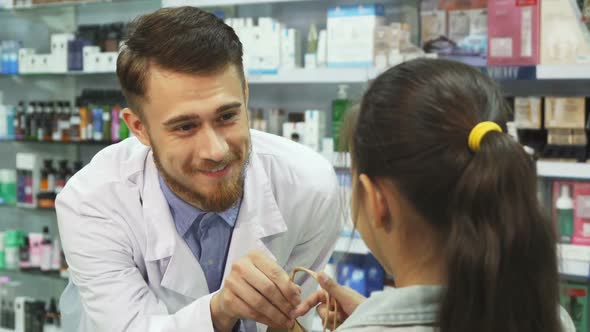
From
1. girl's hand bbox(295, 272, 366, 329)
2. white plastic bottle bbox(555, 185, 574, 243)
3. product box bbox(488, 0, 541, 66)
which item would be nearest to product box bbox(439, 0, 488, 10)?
product box bbox(488, 0, 541, 66)

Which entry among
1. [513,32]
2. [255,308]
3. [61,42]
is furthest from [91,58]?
[255,308]

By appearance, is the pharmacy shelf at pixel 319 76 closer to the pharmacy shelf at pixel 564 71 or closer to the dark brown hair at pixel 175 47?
the pharmacy shelf at pixel 564 71

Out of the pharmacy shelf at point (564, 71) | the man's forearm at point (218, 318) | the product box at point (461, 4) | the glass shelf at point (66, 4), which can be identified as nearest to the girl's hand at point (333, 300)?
the man's forearm at point (218, 318)

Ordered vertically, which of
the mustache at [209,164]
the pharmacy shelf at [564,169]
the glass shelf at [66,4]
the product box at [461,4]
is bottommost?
the pharmacy shelf at [564,169]

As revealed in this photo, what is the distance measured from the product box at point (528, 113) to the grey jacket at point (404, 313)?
7.00ft

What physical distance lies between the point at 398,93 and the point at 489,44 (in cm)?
209

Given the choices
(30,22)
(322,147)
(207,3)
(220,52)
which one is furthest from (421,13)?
(30,22)

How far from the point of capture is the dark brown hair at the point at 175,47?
4.88ft

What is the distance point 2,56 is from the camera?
4.39 meters

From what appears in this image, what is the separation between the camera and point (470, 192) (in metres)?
0.88

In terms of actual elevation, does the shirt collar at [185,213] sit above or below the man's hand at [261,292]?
above

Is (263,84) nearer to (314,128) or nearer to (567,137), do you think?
(314,128)

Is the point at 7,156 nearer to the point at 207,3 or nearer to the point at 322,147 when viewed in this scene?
the point at 207,3

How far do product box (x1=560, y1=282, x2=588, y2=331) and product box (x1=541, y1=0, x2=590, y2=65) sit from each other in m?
0.97
